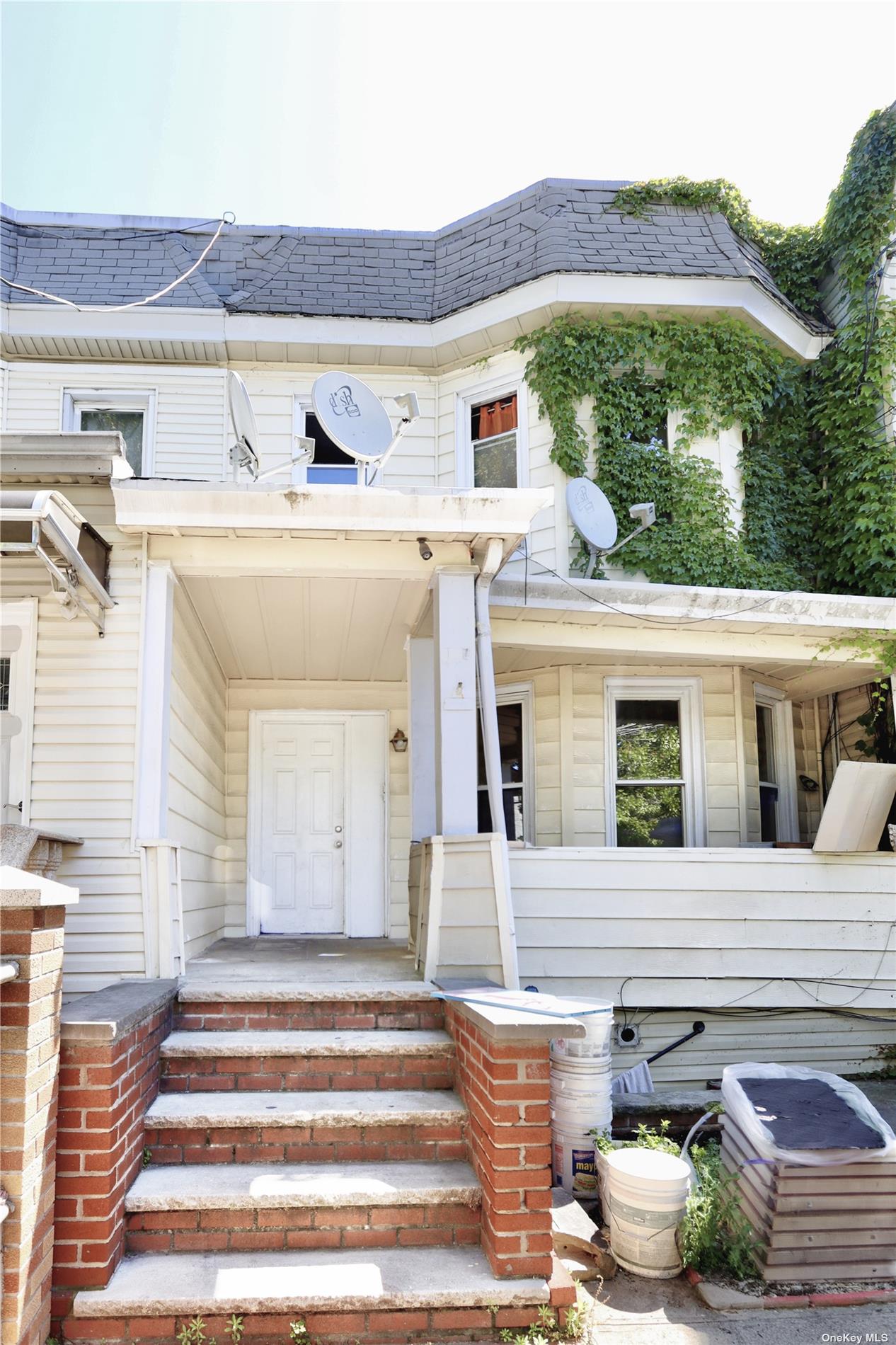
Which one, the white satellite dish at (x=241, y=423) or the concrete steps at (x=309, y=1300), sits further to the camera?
the white satellite dish at (x=241, y=423)

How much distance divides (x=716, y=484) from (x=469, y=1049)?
19.1 feet

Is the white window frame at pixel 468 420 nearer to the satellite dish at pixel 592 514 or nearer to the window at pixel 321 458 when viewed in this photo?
the window at pixel 321 458

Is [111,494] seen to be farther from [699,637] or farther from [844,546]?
[844,546]

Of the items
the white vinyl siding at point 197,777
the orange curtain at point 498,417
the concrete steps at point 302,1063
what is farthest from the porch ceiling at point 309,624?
the concrete steps at point 302,1063

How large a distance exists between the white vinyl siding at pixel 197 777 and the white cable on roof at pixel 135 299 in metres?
3.35

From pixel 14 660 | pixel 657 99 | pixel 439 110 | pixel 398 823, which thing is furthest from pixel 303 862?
pixel 657 99

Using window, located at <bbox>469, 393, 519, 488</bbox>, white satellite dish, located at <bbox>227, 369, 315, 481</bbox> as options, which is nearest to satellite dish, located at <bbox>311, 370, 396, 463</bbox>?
white satellite dish, located at <bbox>227, 369, 315, 481</bbox>

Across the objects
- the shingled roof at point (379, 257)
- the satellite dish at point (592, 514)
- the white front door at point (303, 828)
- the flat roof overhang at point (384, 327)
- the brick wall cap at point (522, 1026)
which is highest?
the shingled roof at point (379, 257)

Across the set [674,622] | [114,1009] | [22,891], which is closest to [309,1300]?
[114,1009]

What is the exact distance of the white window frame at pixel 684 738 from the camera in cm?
790

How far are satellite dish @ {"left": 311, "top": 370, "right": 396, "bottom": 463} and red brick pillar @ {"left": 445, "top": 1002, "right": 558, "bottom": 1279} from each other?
358cm

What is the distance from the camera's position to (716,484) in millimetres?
8398

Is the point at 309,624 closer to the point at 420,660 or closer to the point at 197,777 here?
the point at 420,660

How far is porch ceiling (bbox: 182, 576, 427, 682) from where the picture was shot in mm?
6012
